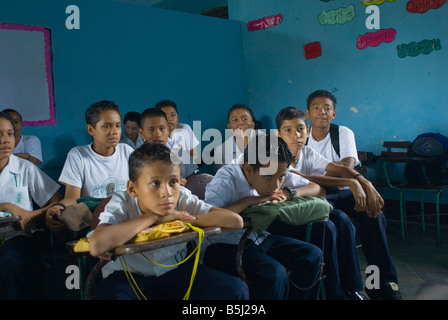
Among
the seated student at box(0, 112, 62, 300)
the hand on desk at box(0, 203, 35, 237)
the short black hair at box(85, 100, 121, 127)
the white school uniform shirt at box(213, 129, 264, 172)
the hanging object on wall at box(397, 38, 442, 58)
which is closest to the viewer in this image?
the seated student at box(0, 112, 62, 300)

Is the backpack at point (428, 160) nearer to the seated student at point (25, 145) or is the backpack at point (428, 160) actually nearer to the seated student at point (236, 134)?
the seated student at point (236, 134)

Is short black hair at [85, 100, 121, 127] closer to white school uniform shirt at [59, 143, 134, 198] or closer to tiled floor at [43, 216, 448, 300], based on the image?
white school uniform shirt at [59, 143, 134, 198]

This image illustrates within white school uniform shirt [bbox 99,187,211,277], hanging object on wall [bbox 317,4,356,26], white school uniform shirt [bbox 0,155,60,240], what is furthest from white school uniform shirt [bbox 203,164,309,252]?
hanging object on wall [bbox 317,4,356,26]

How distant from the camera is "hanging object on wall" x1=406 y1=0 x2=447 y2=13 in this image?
13.6 ft

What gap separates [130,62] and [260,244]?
11.7 ft

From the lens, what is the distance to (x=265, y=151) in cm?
204

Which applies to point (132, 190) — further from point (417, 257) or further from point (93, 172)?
point (417, 257)

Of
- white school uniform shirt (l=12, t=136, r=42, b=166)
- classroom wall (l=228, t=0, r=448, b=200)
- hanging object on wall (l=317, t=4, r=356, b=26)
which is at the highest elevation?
hanging object on wall (l=317, t=4, r=356, b=26)

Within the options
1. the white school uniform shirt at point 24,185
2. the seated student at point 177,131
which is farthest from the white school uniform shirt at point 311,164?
the seated student at point 177,131

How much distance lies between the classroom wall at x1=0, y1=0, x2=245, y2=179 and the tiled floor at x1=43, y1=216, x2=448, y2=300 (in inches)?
64.2

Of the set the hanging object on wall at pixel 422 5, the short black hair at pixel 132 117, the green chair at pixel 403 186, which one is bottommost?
the green chair at pixel 403 186

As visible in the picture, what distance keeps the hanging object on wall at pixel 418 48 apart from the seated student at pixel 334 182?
7.63 feet

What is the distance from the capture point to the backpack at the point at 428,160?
3912mm

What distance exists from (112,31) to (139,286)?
153 inches
